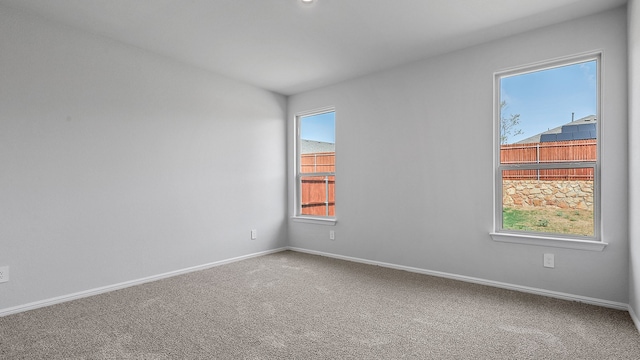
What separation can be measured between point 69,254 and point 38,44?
1788 millimetres

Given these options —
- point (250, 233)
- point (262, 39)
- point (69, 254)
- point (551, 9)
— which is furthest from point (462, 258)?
point (69, 254)

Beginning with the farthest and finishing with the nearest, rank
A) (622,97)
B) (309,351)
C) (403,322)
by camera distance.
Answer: (622,97), (403,322), (309,351)

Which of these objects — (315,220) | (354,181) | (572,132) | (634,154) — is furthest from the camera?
(315,220)

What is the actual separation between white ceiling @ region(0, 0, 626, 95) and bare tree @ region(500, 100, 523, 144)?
706 millimetres

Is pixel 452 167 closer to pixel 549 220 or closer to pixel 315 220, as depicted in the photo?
pixel 549 220

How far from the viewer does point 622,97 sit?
259 centimetres

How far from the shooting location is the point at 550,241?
289cm

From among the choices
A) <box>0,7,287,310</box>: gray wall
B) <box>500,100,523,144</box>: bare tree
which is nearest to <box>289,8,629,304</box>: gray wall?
<box>500,100,523,144</box>: bare tree

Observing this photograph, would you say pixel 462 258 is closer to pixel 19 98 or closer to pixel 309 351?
pixel 309 351

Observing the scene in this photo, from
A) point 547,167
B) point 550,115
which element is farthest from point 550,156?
point 550,115

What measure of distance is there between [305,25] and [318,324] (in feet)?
8.07

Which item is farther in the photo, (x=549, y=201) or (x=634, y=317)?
(x=549, y=201)

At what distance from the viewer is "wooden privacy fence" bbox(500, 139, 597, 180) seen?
2.82 meters

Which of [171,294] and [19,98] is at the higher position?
[19,98]
